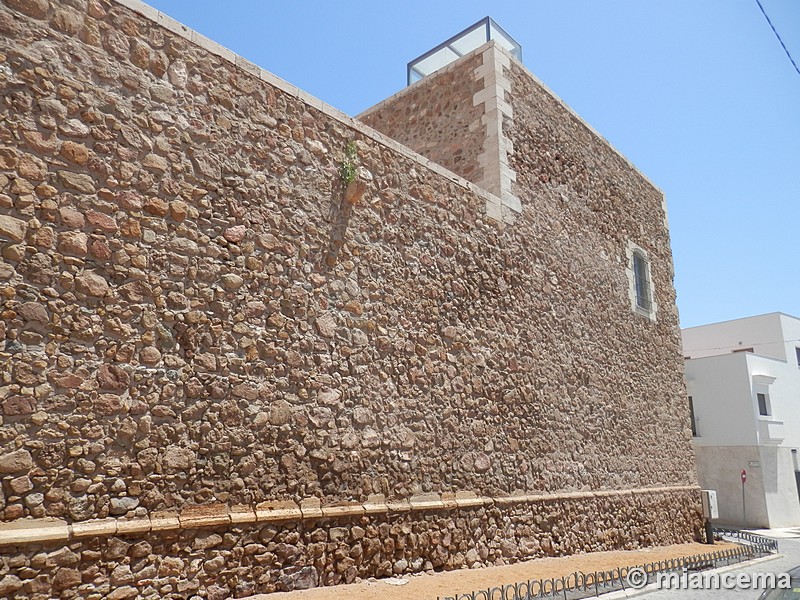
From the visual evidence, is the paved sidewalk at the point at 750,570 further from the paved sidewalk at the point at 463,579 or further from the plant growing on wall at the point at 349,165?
the plant growing on wall at the point at 349,165

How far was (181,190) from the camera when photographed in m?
5.07

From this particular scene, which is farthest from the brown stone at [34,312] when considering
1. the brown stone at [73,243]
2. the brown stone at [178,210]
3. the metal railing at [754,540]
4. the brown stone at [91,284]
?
the metal railing at [754,540]

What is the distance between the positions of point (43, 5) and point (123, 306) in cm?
224

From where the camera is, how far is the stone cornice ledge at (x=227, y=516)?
3.90 m

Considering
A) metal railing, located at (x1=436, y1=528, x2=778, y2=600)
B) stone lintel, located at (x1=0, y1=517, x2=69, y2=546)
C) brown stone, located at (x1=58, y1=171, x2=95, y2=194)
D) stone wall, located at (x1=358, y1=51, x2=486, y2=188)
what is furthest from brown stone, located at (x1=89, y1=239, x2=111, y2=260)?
stone wall, located at (x1=358, y1=51, x2=486, y2=188)

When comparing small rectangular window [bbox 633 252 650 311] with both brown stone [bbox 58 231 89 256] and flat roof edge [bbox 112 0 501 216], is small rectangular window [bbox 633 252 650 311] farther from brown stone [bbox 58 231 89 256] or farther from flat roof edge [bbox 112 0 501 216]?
brown stone [bbox 58 231 89 256]

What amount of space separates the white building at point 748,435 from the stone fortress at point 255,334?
12.0m

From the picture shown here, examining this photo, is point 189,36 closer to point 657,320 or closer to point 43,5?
point 43,5

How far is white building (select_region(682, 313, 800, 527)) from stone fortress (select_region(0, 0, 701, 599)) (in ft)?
39.5

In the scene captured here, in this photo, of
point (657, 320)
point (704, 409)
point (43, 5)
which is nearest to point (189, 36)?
point (43, 5)

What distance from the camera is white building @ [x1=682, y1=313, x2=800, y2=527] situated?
733 inches

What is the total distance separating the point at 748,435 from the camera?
1902cm

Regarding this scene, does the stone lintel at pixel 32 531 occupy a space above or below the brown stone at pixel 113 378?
below

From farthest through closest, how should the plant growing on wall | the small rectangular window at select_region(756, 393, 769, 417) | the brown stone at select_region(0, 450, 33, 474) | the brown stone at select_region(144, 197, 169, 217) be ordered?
the small rectangular window at select_region(756, 393, 769, 417)
the plant growing on wall
the brown stone at select_region(144, 197, 169, 217)
the brown stone at select_region(0, 450, 33, 474)
